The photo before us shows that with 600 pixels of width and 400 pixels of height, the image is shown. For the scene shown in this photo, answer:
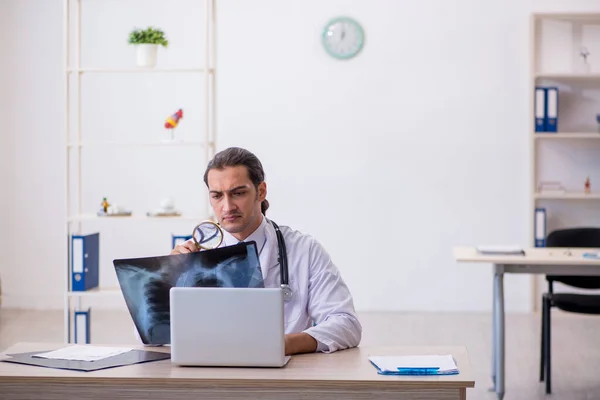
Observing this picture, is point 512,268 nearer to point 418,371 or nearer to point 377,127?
point 418,371

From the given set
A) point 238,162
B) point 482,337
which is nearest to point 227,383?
point 238,162

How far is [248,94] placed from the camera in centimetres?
662

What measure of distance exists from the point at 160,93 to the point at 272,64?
870 millimetres

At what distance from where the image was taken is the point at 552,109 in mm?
6254

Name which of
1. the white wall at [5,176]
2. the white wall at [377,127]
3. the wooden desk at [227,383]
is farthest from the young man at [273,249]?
the white wall at [5,176]

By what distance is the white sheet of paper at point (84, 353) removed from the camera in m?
2.31

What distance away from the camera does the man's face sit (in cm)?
256

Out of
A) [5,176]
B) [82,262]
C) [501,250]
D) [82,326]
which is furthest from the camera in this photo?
[5,176]

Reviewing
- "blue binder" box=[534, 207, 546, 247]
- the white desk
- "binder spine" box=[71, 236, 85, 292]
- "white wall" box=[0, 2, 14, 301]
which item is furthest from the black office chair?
"white wall" box=[0, 2, 14, 301]

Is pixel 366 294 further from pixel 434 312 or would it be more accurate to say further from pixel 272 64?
pixel 272 64

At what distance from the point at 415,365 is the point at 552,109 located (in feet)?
14.7

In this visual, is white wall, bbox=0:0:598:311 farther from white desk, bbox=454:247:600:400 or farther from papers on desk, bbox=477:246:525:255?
white desk, bbox=454:247:600:400

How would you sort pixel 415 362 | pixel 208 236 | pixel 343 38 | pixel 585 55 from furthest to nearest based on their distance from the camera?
pixel 343 38 < pixel 585 55 < pixel 208 236 < pixel 415 362

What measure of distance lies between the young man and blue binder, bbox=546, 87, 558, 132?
407 centimetres
